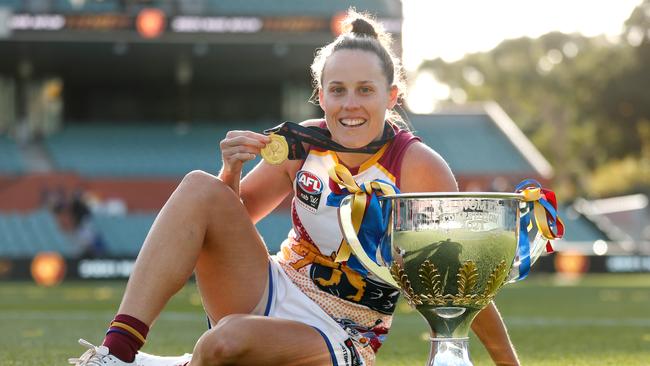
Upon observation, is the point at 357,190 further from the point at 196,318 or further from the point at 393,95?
the point at 196,318

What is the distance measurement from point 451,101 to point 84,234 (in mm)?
44834

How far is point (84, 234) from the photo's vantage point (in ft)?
65.2

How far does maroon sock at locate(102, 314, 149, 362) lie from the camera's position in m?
3.45

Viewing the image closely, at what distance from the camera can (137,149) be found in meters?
25.0

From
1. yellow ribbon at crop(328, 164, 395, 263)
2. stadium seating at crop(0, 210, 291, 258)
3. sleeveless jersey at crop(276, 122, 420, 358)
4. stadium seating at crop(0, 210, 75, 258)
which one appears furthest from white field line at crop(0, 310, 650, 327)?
stadium seating at crop(0, 210, 75, 258)

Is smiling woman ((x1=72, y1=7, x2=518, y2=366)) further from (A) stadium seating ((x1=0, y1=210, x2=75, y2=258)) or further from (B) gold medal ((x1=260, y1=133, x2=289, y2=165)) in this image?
(A) stadium seating ((x1=0, y1=210, x2=75, y2=258))

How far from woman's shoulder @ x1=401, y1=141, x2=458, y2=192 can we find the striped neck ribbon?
22 cm

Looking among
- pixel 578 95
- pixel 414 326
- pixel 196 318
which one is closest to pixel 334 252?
pixel 414 326

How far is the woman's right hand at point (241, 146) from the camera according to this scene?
3602mm

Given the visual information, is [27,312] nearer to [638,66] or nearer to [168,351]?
[168,351]

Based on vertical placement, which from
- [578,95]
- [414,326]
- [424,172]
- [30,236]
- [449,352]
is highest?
[424,172]

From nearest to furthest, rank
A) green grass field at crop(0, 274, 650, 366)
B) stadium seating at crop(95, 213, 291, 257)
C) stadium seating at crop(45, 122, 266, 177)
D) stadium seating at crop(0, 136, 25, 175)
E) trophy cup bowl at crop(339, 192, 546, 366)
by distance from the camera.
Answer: trophy cup bowl at crop(339, 192, 546, 366), green grass field at crop(0, 274, 650, 366), stadium seating at crop(95, 213, 291, 257), stadium seating at crop(0, 136, 25, 175), stadium seating at crop(45, 122, 266, 177)

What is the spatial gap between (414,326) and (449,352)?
485cm

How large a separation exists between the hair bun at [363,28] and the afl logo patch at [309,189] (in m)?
0.47
